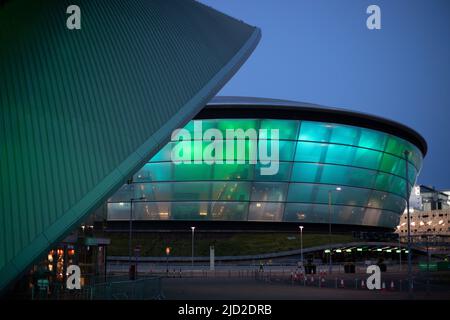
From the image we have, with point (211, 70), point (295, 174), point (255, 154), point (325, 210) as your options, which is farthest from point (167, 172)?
→ point (211, 70)

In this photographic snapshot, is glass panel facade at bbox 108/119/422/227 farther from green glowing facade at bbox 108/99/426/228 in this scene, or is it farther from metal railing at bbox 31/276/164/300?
metal railing at bbox 31/276/164/300

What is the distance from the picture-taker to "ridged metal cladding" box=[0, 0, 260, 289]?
14.1m

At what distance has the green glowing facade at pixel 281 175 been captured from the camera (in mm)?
79938

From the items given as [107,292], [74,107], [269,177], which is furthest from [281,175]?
[74,107]

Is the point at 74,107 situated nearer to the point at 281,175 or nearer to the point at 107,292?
the point at 107,292

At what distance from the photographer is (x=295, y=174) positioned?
82.1 meters

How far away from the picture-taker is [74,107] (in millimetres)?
16484

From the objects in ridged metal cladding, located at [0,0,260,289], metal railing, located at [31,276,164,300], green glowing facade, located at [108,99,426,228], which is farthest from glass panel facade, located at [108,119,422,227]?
ridged metal cladding, located at [0,0,260,289]

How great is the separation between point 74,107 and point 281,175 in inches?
2626

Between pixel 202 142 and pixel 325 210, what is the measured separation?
64.4 feet

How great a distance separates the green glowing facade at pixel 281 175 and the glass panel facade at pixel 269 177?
0.13 meters

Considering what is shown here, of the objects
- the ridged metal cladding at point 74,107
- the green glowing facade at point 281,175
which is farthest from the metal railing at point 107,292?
the green glowing facade at point 281,175

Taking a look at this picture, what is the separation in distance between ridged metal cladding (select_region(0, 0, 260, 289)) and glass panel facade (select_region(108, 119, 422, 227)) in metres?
57.1
